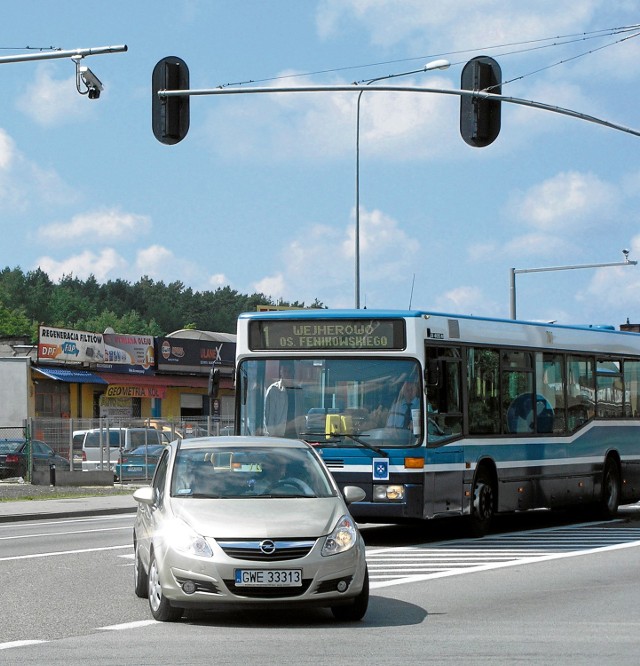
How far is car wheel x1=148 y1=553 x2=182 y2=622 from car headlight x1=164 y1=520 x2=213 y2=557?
32 centimetres

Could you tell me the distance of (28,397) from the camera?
56.0 meters

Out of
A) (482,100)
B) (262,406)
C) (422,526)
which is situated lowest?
(422,526)

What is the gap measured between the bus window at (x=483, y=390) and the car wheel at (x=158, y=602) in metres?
8.32

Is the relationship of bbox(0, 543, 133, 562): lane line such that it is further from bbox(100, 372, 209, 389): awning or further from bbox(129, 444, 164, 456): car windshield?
bbox(100, 372, 209, 389): awning

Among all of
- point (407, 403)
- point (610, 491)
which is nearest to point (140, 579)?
point (407, 403)

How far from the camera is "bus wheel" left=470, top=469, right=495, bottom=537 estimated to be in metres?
18.5

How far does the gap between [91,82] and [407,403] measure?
20.9 ft

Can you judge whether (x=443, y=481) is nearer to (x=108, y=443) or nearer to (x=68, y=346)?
(x=108, y=443)

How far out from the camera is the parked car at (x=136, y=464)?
39.8 metres

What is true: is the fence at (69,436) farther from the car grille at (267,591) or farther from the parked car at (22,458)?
the car grille at (267,591)

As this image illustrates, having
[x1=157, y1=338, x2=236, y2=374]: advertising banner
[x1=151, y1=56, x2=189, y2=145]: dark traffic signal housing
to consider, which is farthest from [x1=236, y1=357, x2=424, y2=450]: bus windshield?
[x1=157, y1=338, x2=236, y2=374]: advertising banner

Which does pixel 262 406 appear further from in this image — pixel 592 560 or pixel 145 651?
pixel 145 651

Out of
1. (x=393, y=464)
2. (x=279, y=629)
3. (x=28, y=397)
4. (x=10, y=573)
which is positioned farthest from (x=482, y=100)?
(x=28, y=397)

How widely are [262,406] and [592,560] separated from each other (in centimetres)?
447
